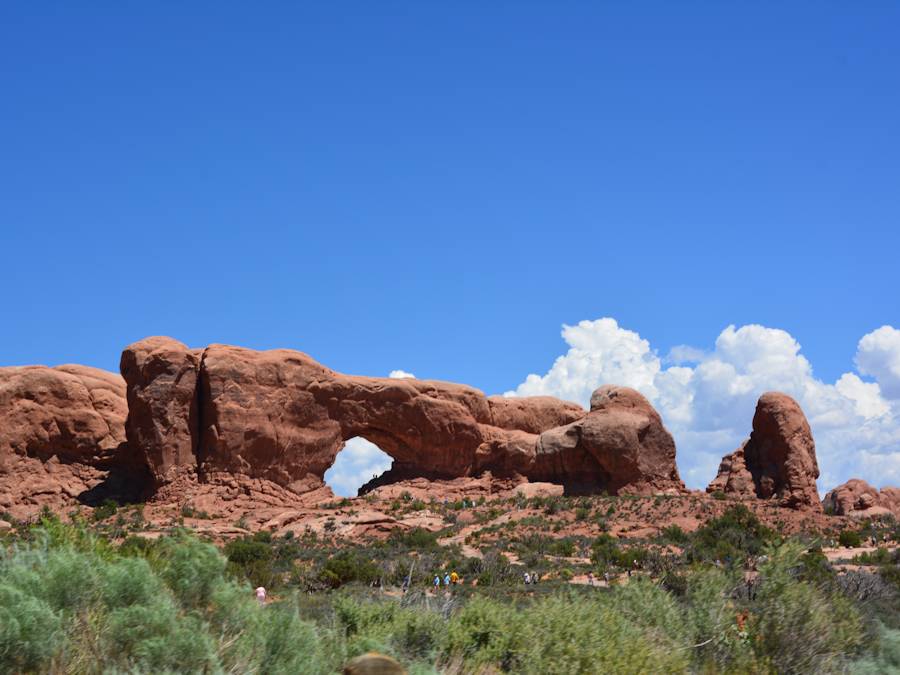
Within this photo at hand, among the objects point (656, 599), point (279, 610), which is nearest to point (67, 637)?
point (279, 610)

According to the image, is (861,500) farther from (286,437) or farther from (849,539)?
(286,437)

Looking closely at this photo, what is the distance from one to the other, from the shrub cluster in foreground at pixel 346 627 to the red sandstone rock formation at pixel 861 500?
28756 mm

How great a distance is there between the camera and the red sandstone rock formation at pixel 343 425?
37.2 metres

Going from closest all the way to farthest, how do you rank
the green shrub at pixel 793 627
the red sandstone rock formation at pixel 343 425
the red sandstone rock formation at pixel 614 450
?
1. the green shrub at pixel 793 627
2. the red sandstone rock formation at pixel 343 425
3. the red sandstone rock formation at pixel 614 450

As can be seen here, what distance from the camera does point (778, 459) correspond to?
39.1 meters

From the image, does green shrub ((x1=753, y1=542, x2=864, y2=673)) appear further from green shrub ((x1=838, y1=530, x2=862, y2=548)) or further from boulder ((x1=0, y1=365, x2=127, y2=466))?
boulder ((x1=0, y1=365, x2=127, y2=466))

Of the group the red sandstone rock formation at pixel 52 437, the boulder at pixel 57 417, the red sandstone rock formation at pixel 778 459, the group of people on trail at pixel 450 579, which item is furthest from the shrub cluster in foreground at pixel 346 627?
the boulder at pixel 57 417

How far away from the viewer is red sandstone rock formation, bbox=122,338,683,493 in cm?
3719

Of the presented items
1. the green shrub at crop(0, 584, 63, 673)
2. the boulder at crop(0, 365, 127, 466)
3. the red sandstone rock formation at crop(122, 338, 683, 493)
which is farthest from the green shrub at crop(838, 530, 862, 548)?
the green shrub at crop(0, 584, 63, 673)

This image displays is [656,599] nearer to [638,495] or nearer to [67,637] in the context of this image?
[67,637]

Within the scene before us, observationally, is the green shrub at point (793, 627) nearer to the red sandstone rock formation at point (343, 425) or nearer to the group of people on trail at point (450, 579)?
the group of people on trail at point (450, 579)

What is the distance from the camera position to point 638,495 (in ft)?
134

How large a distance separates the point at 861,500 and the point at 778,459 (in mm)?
4761

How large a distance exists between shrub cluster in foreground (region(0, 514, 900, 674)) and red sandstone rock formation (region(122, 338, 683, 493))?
2509 cm
